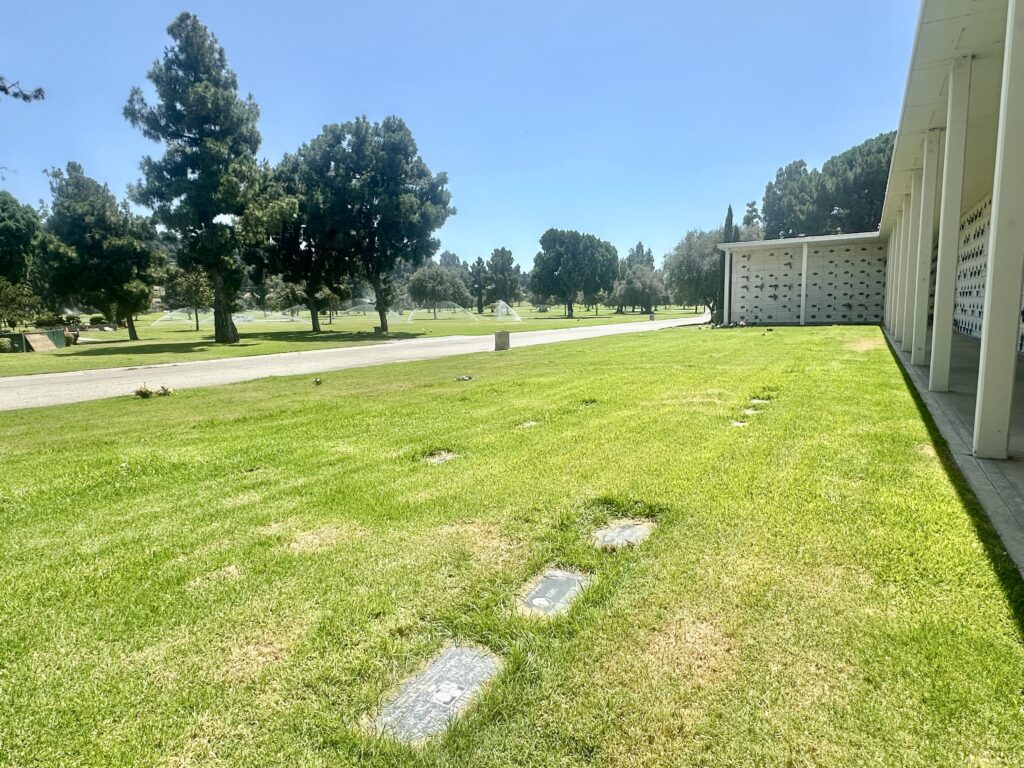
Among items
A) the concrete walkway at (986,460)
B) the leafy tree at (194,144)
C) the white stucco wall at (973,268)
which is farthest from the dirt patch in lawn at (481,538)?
the leafy tree at (194,144)

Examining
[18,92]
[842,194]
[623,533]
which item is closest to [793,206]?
[842,194]

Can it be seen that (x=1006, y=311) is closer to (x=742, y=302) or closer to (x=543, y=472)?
(x=543, y=472)

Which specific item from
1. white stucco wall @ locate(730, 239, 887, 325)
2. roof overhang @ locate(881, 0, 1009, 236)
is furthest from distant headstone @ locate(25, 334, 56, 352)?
white stucco wall @ locate(730, 239, 887, 325)

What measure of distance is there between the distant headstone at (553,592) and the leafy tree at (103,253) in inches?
1207

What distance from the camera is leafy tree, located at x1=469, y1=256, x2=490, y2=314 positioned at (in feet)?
282


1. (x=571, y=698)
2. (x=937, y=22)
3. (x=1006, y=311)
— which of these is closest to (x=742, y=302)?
(x=937, y=22)

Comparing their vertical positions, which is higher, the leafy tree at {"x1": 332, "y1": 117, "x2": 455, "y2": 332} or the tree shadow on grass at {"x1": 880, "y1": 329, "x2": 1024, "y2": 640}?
the leafy tree at {"x1": 332, "y1": 117, "x2": 455, "y2": 332}

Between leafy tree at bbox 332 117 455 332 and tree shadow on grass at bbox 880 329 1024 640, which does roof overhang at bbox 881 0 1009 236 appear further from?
leafy tree at bbox 332 117 455 332

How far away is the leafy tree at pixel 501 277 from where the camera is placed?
283 feet

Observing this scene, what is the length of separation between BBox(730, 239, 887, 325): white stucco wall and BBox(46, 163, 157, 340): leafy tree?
28.8 meters

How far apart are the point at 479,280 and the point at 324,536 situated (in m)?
85.7

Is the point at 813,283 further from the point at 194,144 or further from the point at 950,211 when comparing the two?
the point at 194,144

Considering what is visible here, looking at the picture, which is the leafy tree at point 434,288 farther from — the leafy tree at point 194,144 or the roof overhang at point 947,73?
the roof overhang at point 947,73

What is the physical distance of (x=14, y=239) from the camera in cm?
3484
